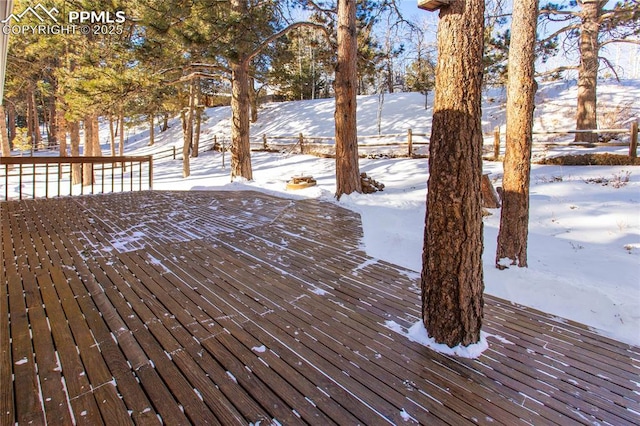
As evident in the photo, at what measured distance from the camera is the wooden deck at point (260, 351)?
155 cm

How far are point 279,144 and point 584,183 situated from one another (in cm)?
1253

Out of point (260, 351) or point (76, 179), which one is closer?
point (260, 351)

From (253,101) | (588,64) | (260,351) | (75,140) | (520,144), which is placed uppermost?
(253,101)

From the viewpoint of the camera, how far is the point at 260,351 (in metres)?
1.96

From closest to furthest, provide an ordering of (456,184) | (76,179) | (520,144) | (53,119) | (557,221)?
(456,184) < (520,144) < (557,221) < (76,179) < (53,119)

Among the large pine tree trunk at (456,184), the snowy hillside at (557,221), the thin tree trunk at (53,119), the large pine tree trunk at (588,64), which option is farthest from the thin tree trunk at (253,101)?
the large pine tree trunk at (456,184)

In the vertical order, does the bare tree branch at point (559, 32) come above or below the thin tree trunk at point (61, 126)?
above

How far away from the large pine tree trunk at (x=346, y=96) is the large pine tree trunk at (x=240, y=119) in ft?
9.25

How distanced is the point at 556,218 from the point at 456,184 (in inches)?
180

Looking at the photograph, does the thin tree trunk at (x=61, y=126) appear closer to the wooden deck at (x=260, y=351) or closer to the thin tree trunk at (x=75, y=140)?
the thin tree trunk at (x=75, y=140)

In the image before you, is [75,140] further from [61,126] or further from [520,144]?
[520,144]

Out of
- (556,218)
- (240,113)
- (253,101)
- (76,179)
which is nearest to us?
(556,218)

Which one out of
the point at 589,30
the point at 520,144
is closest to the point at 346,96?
the point at 520,144

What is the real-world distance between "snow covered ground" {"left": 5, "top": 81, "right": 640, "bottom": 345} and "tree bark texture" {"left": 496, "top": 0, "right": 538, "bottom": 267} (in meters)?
0.28
